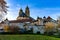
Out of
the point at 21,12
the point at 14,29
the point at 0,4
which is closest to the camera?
the point at 0,4

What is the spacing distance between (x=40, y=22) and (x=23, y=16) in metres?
33.8

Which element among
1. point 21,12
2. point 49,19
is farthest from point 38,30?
point 21,12

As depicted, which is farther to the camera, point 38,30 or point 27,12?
point 27,12

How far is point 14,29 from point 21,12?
62575 mm

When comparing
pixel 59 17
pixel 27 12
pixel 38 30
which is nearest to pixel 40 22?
pixel 38 30

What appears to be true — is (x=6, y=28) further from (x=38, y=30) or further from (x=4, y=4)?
(x=4, y=4)

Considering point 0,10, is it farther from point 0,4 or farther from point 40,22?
point 40,22

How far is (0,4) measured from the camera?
335 inches

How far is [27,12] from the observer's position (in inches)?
5118

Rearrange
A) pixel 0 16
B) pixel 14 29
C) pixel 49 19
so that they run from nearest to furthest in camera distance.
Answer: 1. pixel 0 16
2. pixel 14 29
3. pixel 49 19

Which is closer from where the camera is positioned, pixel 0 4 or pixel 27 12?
pixel 0 4

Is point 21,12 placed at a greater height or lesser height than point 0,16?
greater

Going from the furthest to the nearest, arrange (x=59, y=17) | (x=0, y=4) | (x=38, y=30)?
(x=38, y=30) → (x=59, y=17) → (x=0, y=4)

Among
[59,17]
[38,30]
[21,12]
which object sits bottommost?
[38,30]
